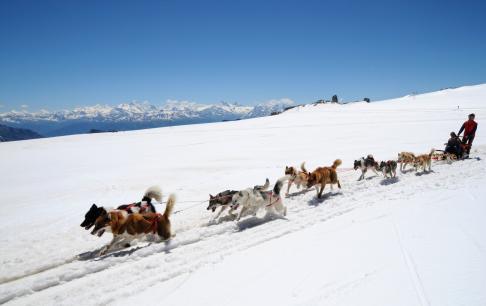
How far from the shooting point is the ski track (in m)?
4.87

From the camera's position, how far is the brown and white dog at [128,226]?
20.3ft

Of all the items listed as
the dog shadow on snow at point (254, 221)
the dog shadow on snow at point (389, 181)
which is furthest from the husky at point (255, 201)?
the dog shadow on snow at point (389, 181)

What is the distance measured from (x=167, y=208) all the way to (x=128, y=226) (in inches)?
34.4

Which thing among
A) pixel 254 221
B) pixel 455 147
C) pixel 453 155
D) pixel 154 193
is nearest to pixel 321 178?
pixel 254 221

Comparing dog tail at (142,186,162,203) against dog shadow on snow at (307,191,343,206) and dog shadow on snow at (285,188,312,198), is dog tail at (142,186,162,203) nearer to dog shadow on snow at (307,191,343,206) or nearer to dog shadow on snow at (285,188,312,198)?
dog shadow on snow at (285,188,312,198)

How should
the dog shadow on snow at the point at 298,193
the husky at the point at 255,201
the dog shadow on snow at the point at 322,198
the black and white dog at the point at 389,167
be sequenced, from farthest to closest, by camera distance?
the black and white dog at the point at 389,167 → the dog shadow on snow at the point at 298,193 → the dog shadow on snow at the point at 322,198 → the husky at the point at 255,201

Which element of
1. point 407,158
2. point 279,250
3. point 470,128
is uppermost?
point 470,128

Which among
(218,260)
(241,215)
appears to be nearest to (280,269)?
(218,260)

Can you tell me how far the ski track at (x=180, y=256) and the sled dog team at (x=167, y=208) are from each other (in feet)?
0.82

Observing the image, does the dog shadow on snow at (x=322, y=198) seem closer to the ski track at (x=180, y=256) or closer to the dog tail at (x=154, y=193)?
the ski track at (x=180, y=256)

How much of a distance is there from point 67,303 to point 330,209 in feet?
19.7

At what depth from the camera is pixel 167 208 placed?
6758 millimetres

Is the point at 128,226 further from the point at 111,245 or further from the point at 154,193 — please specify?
the point at 154,193

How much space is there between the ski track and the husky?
0.24m
